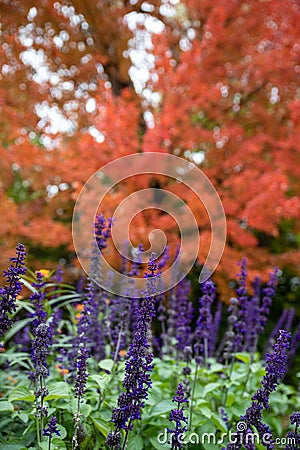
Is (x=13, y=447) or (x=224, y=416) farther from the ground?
(x=224, y=416)

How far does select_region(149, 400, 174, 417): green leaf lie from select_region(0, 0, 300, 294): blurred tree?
8.55 ft

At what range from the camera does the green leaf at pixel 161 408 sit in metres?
2.47

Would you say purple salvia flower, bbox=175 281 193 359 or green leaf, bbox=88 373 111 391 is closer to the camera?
green leaf, bbox=88 373 111 391

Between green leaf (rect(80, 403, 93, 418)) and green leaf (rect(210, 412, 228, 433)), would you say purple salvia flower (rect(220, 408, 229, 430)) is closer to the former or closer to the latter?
green leaf (rect(210, 412, 228, 433))

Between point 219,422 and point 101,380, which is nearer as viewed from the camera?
point 101,380

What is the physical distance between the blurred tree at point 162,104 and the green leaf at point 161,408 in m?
2.60

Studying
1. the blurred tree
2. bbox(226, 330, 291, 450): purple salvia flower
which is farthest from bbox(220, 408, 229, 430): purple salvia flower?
the blurred tree

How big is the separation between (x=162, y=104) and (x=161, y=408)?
3685mm

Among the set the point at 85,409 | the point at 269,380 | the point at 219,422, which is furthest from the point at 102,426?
the point at 269,380

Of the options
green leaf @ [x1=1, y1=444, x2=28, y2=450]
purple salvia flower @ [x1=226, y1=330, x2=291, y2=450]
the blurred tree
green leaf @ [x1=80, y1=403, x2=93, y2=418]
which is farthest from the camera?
the blurred tree

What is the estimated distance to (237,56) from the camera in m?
6.02

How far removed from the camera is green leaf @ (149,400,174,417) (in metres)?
2.47

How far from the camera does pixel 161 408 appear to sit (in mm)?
2514

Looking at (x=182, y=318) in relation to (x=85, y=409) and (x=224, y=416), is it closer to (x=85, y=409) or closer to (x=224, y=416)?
(x=224, y=416)
